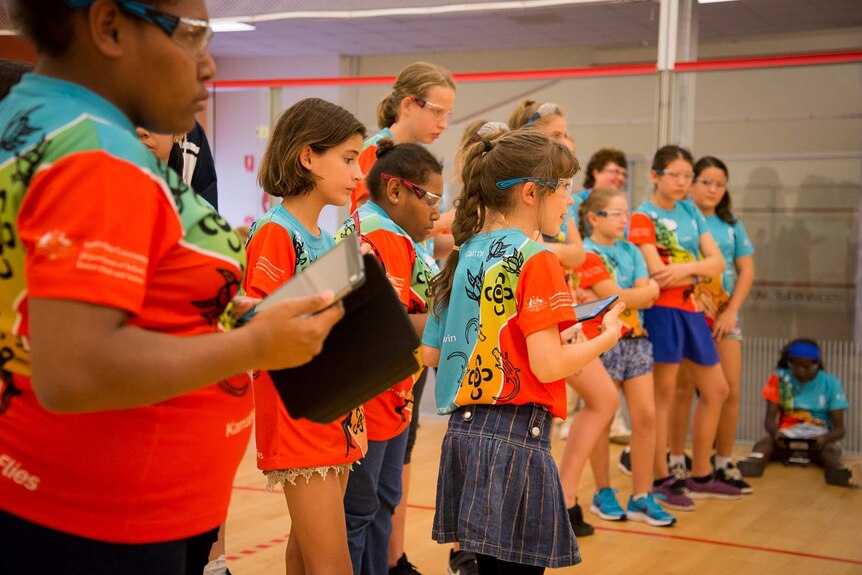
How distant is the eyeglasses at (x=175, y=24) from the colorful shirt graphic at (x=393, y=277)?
1493mm

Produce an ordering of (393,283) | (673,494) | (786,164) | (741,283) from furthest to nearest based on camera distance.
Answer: (786,164) < (741,283) < (673,494) < (393,283)

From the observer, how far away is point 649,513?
4535 millimetres

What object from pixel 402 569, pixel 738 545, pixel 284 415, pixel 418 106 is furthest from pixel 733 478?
pixel 284 415

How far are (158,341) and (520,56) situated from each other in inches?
470

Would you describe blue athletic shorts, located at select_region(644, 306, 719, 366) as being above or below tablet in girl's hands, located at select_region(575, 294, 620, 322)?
below

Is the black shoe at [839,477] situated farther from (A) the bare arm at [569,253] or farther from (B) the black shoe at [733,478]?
(A) the bare arm at [569,253]

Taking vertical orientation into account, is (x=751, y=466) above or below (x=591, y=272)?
below

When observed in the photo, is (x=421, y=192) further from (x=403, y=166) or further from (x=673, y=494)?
(x=673, y=494)

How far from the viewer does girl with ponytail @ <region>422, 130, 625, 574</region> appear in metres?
2.38

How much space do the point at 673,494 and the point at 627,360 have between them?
2.89 ft

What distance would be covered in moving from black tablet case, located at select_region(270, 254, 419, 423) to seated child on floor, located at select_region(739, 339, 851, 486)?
4947 millimetres

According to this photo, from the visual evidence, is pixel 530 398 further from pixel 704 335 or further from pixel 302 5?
pixel 302 5

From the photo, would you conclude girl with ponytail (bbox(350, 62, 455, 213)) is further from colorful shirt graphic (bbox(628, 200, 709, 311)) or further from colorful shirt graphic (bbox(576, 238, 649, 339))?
colorful shirt graphic (bbox(628, 200, 709, 311))

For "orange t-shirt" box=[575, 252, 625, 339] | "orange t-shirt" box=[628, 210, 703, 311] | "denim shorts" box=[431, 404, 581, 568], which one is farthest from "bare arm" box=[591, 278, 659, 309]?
"denim shorts" box=[431, 404, 581, 568]
